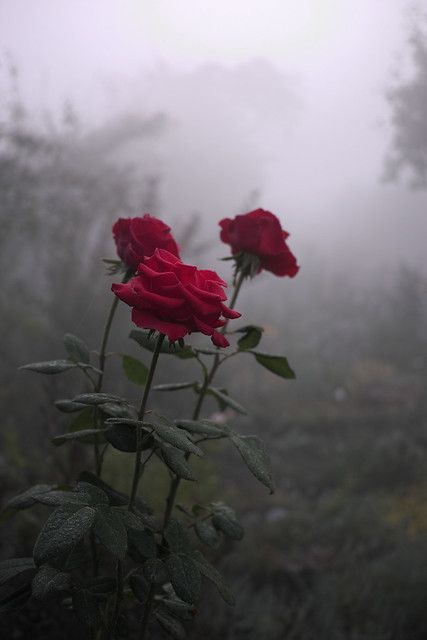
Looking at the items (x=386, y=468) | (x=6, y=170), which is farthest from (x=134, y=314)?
(x=6, y=170)

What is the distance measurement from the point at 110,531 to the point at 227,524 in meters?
0.33

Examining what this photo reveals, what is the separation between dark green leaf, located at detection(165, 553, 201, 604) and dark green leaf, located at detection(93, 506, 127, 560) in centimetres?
12

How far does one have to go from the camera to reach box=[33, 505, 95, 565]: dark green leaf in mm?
526

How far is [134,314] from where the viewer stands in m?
0.55

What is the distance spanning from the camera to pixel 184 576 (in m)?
0.65

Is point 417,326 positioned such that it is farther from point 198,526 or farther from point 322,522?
point 198,526

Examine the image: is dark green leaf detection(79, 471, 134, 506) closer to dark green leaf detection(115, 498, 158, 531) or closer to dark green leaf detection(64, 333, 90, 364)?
dark green leaf detection(115, 498, 158, 531)

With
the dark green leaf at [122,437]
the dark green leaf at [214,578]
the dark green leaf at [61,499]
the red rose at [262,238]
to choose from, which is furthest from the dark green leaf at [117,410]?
the red rose at [262,238]

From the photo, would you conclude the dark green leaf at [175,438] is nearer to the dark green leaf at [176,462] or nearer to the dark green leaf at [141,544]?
the dark green leaf at [176,462]

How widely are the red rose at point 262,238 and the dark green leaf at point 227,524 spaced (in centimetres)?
47

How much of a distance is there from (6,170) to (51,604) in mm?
5016

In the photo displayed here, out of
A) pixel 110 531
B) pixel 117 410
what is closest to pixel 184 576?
pixel 110 531

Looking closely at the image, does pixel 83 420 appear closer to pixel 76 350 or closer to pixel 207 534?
pixel 76 350

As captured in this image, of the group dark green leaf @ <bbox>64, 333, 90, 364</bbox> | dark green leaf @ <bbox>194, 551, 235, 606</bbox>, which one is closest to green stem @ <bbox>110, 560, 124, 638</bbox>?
dark green leaf @ <bbox>194, 551, 235, 606</bbox>
